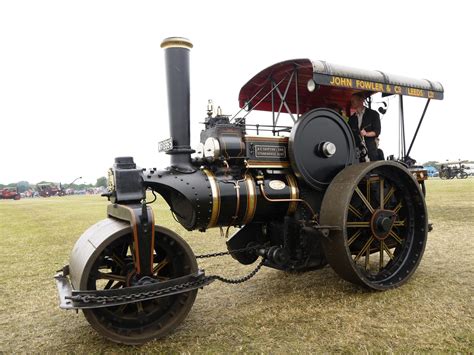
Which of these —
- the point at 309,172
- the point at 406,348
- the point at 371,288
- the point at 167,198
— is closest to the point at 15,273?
the point at 167,198

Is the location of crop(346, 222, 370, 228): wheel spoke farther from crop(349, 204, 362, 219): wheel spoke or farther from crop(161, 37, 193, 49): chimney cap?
crop(161, 37, 193, 49): chimney cap

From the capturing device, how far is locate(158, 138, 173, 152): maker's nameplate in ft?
11.8

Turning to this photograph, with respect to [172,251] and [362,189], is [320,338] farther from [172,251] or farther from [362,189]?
[362,189]

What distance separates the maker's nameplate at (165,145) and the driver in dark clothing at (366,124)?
7.53 ft

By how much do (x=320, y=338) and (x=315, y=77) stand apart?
2.31 meters

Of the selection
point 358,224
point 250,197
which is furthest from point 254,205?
point 358,224

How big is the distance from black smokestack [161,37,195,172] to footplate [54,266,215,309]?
3.35ft

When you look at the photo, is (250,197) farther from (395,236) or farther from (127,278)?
(395,236)

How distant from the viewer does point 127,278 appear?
10.1 feet

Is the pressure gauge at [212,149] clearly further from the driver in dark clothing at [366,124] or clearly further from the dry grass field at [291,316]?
the driver in dark clothing at [366,124]

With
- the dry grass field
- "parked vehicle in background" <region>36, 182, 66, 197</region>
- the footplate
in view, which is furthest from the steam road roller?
"parked vehicle in background" <region>36, 182, 66, 197</region>

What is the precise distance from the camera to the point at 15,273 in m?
5.50

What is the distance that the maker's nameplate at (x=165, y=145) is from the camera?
3.58 meters

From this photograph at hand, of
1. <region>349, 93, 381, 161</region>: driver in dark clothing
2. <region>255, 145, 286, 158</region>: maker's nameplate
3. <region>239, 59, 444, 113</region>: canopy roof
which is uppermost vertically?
<region>239, 59, 444, 113</region>: canopy roof
